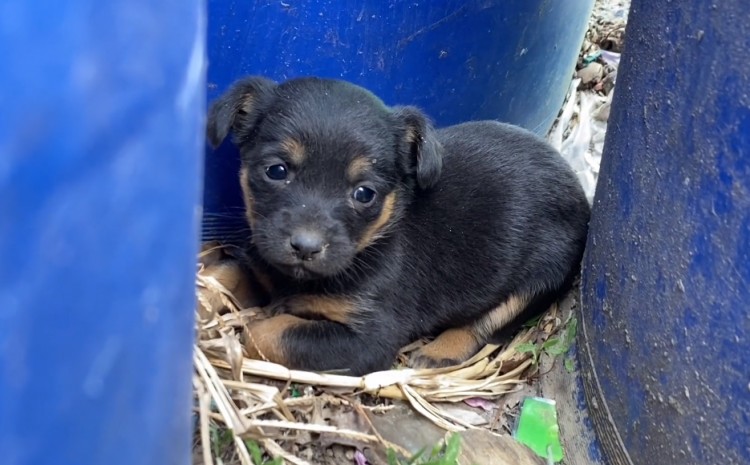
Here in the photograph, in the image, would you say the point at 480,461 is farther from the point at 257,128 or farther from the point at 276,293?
the point at 257,128

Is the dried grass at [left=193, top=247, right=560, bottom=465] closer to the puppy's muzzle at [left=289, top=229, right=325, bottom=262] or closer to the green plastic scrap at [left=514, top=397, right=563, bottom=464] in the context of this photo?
the green plastic scrap at [left=514, top=397, right=563, bottom=464]

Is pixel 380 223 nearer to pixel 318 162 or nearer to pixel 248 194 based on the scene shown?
pixel 318 162

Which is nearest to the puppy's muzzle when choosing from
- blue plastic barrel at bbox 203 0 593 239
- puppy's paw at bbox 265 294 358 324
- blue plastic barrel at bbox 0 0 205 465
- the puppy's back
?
puppy's paw at bbox 265 294 358 324

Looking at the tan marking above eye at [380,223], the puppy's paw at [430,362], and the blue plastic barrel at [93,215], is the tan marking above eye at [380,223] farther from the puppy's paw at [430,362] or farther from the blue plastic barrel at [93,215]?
the blue plastic barrel at [93,215]

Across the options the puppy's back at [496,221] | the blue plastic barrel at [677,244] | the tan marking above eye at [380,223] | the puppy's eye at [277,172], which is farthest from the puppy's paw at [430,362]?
the puppy's eye at [277,172]

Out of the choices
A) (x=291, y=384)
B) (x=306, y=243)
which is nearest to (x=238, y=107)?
(x=306, y=243)
